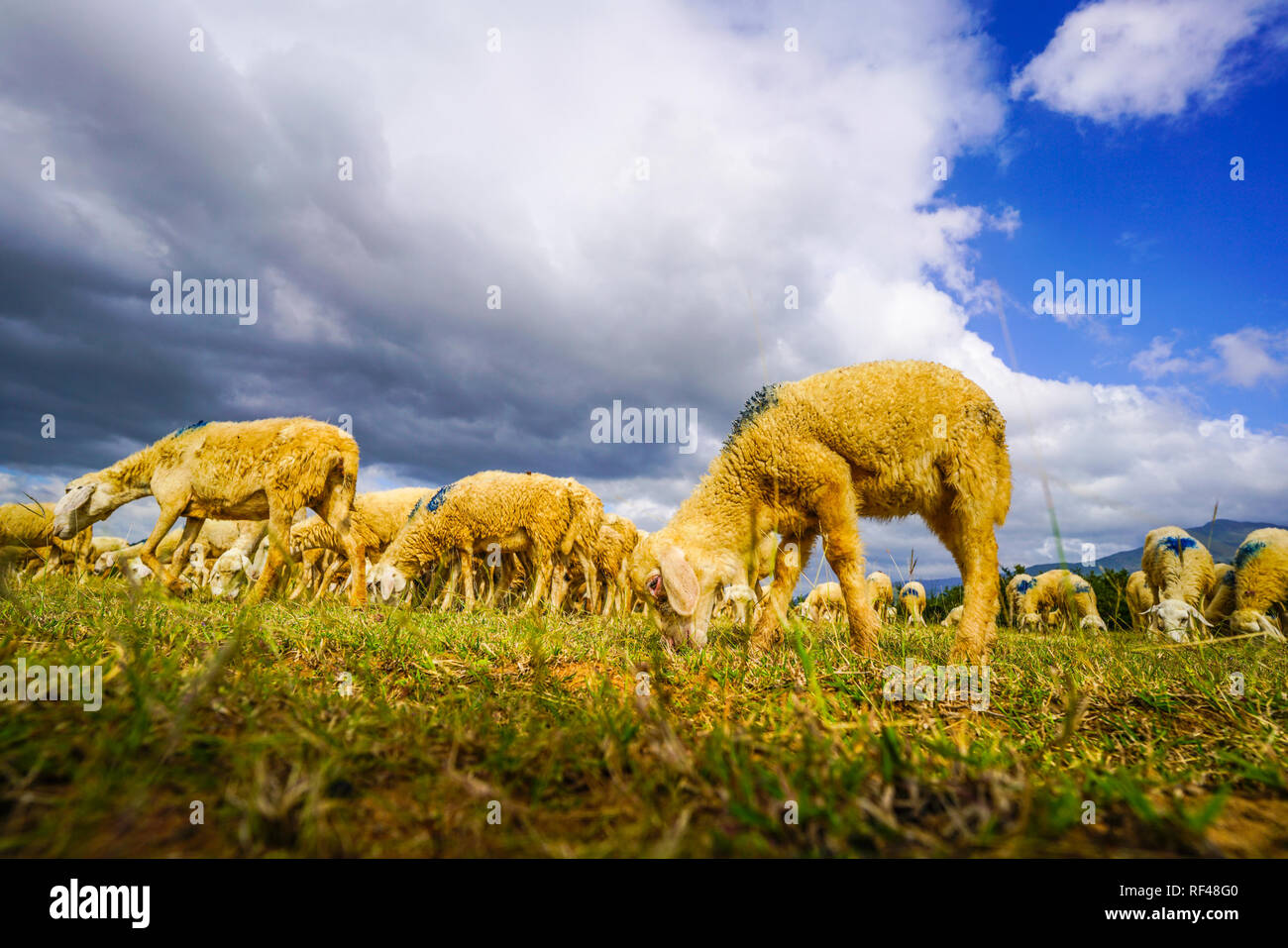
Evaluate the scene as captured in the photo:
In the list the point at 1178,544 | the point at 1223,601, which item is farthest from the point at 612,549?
the point at 1178,544

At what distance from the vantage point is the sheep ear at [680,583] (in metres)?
6.06

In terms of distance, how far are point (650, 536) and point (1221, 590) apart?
623 inches

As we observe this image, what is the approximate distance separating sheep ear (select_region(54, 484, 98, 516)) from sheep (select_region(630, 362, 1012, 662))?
12715 mm

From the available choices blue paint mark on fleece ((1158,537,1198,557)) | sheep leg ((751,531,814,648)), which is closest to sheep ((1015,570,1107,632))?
blue paint mark on fleece ((1158,537,1198,557))

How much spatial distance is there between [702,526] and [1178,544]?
1719 centimetres

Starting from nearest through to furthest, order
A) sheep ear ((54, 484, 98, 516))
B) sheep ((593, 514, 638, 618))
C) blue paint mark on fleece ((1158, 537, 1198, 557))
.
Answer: sheep ear ((54, 484, 98, 516)) → blue paint mark on fleece ((1158, 537, 1198, 557)) → sheep ((593, 514, 638, 618))

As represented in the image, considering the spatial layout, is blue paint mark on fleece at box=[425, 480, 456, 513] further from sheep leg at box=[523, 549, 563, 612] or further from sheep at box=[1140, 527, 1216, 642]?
sheep at box=[1140, 527, 1216, 642]

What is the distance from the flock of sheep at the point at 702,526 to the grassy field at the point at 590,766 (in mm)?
673

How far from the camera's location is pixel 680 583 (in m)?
6.11

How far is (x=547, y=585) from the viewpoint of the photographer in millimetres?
14523

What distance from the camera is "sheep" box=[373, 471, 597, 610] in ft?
42.8

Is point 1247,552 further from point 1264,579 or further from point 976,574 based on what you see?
point 976,574
